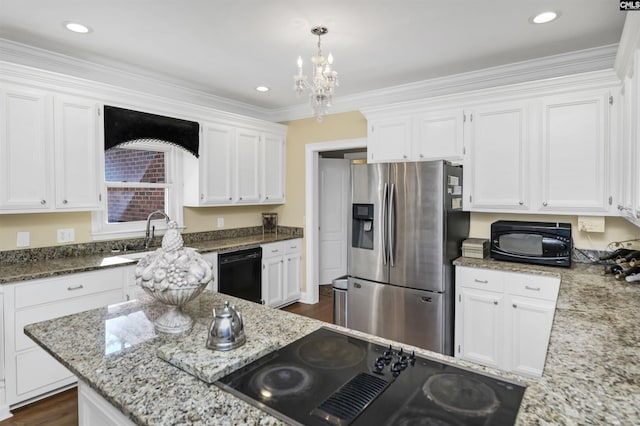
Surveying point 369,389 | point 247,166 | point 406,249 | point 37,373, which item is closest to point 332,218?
point 247,166

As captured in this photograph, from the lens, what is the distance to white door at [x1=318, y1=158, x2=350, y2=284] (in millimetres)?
5734

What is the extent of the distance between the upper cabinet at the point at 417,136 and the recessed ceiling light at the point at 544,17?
2.99 ft

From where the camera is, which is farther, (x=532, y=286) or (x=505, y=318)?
(x=505, y=318)

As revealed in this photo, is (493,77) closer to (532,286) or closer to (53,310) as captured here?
(532,286)

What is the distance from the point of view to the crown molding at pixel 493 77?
9.91ft

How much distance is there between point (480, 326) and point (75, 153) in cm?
354

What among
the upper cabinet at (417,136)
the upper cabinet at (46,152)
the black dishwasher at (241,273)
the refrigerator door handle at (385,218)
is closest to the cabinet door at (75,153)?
the upper cabinet at (46,152)

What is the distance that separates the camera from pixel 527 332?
2748 mm

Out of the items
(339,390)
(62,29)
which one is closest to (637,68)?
(339,390)

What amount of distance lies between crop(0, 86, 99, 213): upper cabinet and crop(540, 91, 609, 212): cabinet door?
370cm

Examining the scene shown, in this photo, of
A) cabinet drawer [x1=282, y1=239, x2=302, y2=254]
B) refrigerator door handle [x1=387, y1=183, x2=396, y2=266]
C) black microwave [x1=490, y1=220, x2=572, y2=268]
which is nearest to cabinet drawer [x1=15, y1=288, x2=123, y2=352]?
cabinet drawer [x1=282, y1=239, x2=302, y2=254]

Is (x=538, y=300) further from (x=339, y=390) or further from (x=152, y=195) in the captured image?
(x=152, y=195)

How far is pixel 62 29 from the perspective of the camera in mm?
2652

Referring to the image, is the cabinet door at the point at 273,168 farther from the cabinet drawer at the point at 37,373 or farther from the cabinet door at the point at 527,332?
the cabinet door at the point at 527,332
